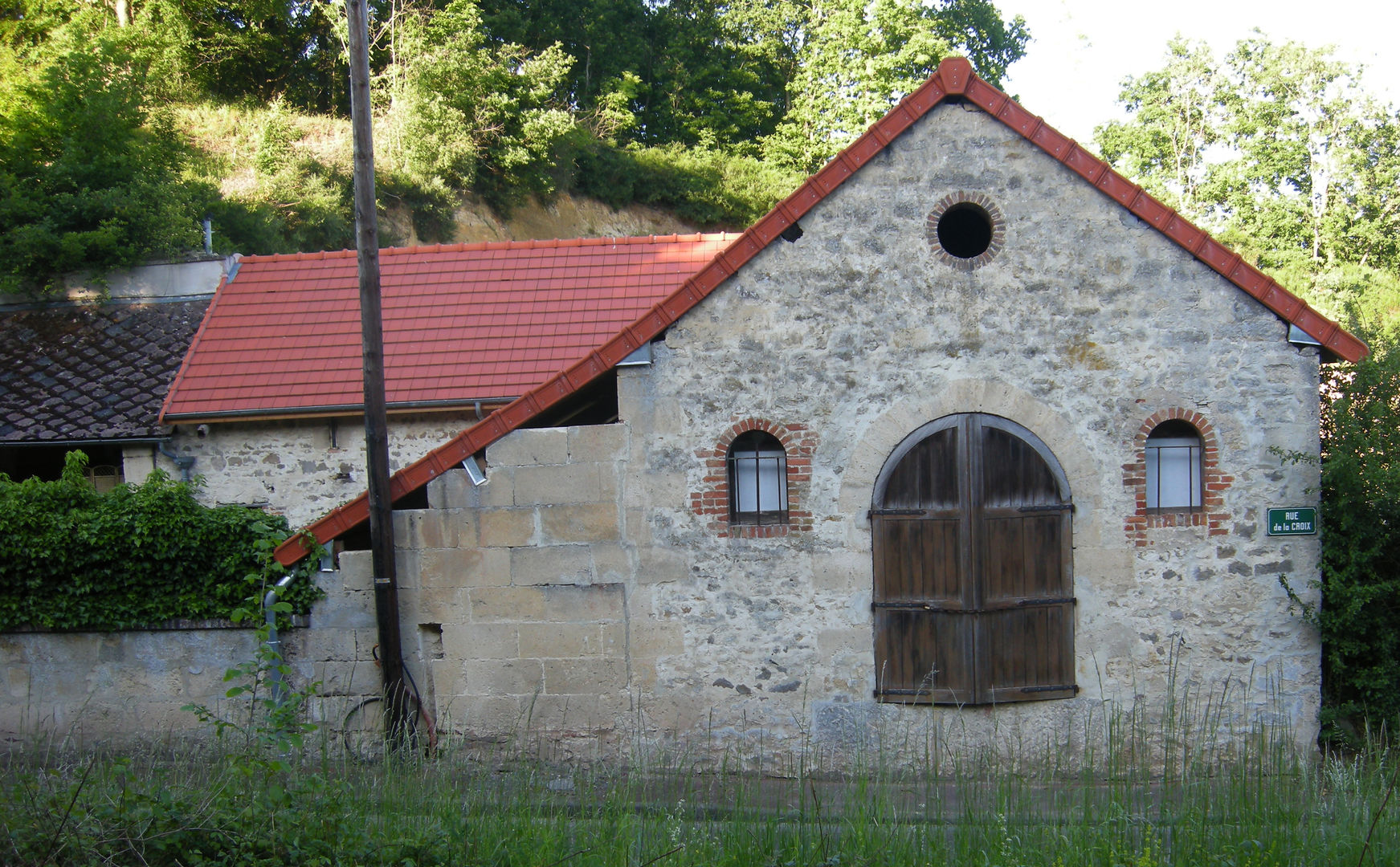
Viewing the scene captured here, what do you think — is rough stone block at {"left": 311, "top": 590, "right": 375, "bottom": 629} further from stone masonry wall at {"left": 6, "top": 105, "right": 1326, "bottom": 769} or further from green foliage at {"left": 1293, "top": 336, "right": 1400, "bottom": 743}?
green foliage at {"left": 1293, "top": 336, "right": 1400, "bottom": 743}

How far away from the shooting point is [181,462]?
1184 cm

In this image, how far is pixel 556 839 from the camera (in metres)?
5.29

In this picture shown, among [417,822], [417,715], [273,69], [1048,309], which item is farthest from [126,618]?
[273,69]

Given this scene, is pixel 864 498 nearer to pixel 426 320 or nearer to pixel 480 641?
pixel 480 641

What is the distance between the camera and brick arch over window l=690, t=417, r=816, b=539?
7.95 m

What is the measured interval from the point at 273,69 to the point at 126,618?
20.3 meters

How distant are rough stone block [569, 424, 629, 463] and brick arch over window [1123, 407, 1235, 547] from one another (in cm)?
408

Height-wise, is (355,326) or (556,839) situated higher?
(355,326)

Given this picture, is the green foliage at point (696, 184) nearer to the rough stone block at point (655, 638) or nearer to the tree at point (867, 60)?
the tree at point (867, 60)

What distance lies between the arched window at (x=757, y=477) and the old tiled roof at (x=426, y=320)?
4.16 metres

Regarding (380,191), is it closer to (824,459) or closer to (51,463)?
(51,463)

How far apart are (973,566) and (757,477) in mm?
1892

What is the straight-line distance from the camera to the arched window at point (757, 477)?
8.14m

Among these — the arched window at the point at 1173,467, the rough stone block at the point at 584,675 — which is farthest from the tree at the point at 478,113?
the arched window at the point at 1173,467
